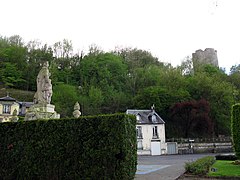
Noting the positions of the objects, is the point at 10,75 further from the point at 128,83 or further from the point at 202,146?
the point at 202,146

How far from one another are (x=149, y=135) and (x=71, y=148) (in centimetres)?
2779

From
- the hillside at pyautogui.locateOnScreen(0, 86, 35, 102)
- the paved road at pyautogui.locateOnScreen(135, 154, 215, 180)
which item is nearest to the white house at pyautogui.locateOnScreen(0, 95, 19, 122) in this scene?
the hillside at pyautogui.locateOnScreen(0, 86, 35, 102)

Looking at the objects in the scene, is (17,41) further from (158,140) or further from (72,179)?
(72,179)

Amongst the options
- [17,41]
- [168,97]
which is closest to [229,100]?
[168,97]

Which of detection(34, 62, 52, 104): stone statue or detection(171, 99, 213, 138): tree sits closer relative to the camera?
detection(34, 62, 52, 104): stone statue

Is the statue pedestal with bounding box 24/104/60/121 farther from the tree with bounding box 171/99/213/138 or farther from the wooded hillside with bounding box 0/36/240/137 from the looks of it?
the tree with bounding box 171/99/213/138

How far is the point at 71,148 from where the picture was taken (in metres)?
8.48

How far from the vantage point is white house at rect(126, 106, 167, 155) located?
34.7 metres

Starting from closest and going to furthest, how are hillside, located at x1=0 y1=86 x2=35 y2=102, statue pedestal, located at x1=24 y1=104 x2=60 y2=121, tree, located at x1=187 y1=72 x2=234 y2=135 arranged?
1. statue pedestal, located at x1=24 y1=104 x2=60 y2=121
2. tree, located at x1=187 y1=72 x2=234 y2=135
3. hillside, located at x1=0 y1=86 x2=35 y2=102

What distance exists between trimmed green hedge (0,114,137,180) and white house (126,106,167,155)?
25515mm

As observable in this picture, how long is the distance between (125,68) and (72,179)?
1588 inches

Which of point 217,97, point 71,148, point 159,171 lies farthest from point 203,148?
point 71,148

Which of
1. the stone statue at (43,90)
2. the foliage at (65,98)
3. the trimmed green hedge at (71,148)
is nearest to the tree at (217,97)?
the foliage at (65,98)

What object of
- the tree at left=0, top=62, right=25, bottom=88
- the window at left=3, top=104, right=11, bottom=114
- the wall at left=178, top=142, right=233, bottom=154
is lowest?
the wall at left=178, top=142, right=233, bottom=154
